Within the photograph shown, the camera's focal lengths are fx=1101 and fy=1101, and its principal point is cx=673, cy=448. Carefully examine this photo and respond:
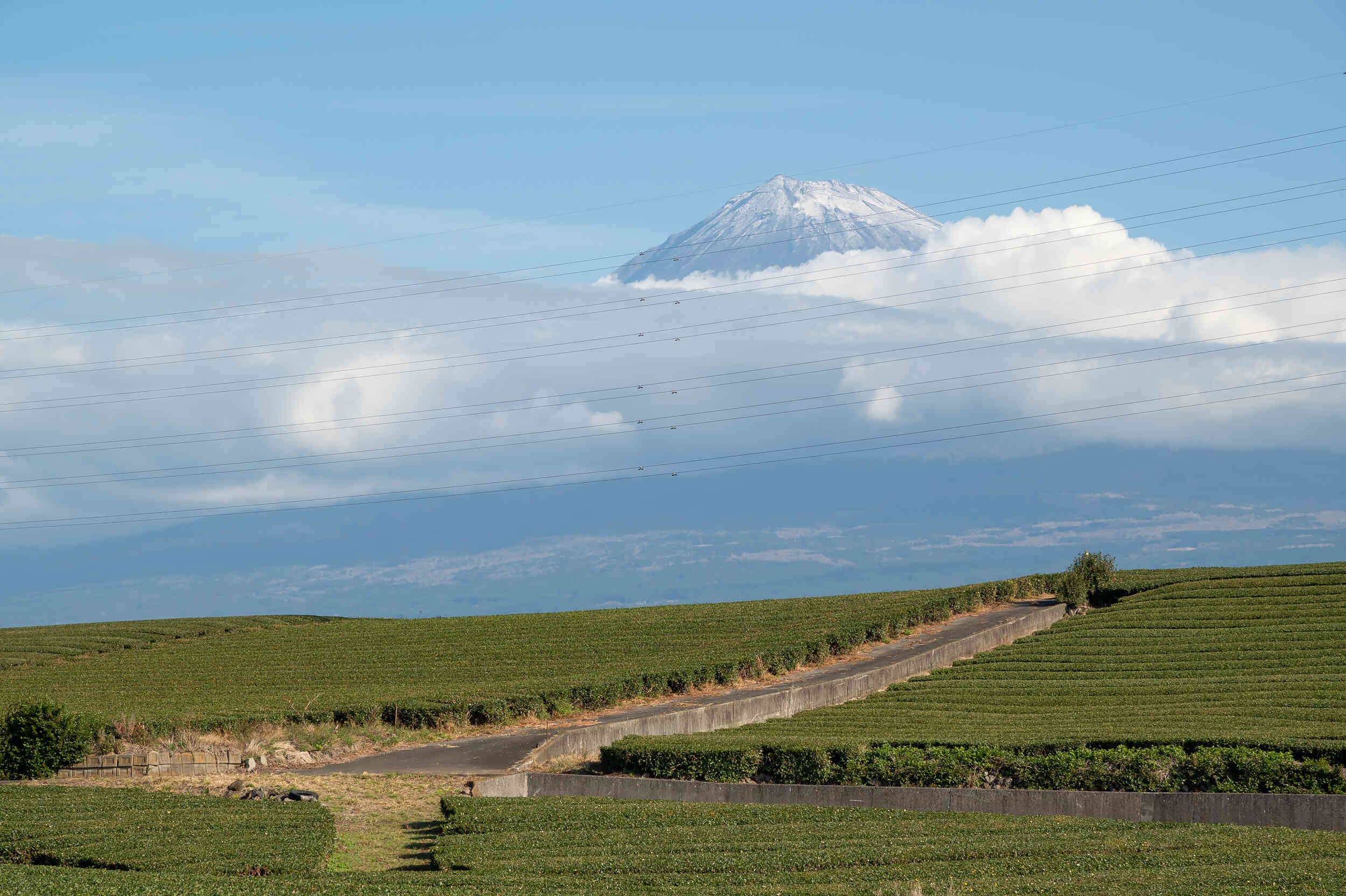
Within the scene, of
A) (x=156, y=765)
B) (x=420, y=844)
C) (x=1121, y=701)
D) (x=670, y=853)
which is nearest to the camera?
(x=670, y=853)

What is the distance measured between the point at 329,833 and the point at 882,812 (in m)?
10.2

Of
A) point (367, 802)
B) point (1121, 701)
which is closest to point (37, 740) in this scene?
point (367, 802)

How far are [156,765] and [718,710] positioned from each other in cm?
1562

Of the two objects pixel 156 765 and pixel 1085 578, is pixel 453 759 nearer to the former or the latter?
pixel 156 765

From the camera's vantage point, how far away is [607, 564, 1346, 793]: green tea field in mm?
24281

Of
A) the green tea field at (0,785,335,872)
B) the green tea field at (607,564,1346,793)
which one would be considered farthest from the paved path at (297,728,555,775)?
the green tea field at (0,785,335,872)

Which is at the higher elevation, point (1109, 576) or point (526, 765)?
point (1109, 576)

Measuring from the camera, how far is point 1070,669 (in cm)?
3856

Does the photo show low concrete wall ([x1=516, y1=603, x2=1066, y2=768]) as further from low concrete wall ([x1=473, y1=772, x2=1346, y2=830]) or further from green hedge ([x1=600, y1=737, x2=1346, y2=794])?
low concrete wall ([x1=473, y1=772, x2=1346, y2=830])

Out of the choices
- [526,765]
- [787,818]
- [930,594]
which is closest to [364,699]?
[526,765]

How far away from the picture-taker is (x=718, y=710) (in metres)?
33.4

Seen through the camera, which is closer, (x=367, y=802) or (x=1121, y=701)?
(x=367, y=802)

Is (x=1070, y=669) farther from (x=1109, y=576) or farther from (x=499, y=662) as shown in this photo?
(x=499, y=662)

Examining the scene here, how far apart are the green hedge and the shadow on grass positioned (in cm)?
A: 568
